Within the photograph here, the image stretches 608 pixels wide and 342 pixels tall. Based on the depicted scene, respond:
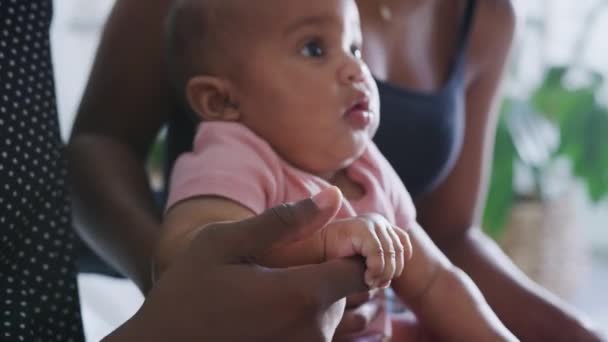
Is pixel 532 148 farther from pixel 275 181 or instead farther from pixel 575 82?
pixel 275 181

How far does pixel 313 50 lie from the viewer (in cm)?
69

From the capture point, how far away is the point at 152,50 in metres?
0.96

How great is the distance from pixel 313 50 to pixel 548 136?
→ 5.61 ft

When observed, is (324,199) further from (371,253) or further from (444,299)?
(444,299)

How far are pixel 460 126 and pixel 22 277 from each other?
615 mm

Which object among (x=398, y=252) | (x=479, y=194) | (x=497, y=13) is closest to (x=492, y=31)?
(x=497, y=13)

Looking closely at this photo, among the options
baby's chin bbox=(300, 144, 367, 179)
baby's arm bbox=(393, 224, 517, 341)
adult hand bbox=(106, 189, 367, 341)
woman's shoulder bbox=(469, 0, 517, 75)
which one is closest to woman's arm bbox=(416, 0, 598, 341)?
woman's shoulder bbox=(469, 0, 517, 75)

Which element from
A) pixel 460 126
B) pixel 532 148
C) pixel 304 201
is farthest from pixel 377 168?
pixel 532 148

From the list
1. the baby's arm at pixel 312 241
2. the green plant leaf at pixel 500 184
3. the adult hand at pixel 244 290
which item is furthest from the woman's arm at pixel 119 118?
the green plant leaf at pixel 500 184

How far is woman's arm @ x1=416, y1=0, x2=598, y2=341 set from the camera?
1.01m

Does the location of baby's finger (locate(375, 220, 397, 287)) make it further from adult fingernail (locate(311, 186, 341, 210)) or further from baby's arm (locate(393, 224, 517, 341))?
baby's arm (locate(393, 224, 517, 341))

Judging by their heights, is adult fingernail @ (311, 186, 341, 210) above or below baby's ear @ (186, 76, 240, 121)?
above

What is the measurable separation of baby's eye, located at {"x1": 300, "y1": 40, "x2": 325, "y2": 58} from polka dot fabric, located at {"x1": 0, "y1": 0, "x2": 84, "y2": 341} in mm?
275

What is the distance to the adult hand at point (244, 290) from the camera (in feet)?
1.71
